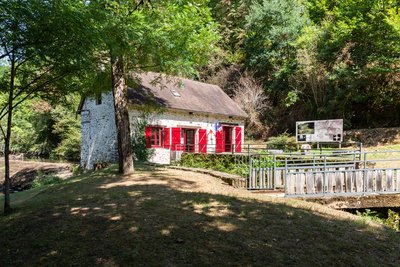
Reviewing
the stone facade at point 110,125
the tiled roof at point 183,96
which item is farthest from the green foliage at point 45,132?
the tiled roof at point 183,96

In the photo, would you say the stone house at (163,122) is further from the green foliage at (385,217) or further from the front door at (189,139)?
the green foliage at (385,217)

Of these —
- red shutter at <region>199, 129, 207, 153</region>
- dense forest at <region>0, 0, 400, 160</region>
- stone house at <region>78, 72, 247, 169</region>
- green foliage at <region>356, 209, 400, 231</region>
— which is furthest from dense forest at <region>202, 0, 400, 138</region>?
green foliage at <region>356, 209, 400, 231</region>

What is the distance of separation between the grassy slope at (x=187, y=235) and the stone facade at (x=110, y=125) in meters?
11.2

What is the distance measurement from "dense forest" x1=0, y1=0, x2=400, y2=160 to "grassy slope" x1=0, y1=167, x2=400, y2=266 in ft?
27.0

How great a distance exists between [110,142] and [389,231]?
49.2 feet

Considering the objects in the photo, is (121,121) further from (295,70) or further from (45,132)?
(45,132)

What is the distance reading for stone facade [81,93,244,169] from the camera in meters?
17.8

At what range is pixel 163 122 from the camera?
18750 mm

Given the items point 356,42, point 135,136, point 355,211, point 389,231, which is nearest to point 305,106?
point 356,42

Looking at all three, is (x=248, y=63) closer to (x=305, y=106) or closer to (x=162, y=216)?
(x=305, y=106)

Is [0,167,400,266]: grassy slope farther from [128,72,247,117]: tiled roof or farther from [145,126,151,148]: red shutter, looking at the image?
[145,126,151,148]: red shutter

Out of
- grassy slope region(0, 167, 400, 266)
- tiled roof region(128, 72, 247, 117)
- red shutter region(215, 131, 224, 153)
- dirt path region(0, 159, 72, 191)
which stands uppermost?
tiled roof region(128, 72, 247, 117)

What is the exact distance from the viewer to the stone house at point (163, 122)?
17734 mm

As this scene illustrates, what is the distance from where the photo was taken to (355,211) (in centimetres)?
837
